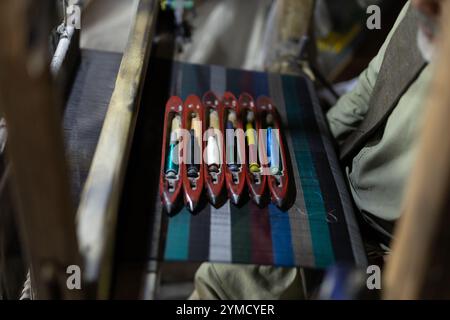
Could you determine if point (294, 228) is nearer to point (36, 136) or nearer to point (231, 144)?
point (231, 144)

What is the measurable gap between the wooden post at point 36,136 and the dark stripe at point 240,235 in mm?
327

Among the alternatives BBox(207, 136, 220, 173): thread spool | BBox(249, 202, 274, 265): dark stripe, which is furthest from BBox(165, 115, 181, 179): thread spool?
BBox(249, 202, 274, 265): dark stripe

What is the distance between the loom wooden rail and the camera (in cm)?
80

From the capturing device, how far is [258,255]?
966mm

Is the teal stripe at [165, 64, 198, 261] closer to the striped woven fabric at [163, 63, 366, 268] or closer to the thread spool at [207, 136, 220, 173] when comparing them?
the striped woven fabric at [163, 63, 366, 268]

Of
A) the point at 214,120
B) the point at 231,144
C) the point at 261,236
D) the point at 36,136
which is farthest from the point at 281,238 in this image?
the point at 36,136

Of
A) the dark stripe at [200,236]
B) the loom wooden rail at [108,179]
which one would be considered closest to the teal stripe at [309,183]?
the dark stripe at [200,236]

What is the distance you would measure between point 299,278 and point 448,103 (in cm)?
68

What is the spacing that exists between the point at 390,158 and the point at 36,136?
2.36ft

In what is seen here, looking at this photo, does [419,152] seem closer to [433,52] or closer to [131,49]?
[433,52]

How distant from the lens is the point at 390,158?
3.44ft

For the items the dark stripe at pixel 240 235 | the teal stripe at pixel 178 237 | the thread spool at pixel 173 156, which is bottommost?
the teal stripe at pixel 178 237

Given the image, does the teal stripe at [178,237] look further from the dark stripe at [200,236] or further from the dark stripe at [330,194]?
the dark stripe at [330,194]

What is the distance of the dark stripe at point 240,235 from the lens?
3.15 ft
